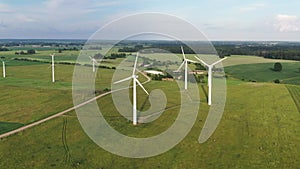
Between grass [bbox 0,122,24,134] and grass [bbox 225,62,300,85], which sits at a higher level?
grass [bbox 225,62,300,85]

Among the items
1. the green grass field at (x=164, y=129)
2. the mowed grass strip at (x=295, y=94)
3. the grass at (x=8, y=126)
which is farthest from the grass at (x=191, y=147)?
the mowed grass strip at (x=295, y=94)

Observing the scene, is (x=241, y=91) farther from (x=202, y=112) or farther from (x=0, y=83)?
(x=0, y=83)

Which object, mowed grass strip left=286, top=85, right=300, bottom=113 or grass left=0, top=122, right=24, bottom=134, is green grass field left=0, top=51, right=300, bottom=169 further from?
mowed grass strip left=286, top=85, right=300, bottom=113

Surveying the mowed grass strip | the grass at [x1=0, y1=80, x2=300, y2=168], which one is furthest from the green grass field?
the mowed grass strip

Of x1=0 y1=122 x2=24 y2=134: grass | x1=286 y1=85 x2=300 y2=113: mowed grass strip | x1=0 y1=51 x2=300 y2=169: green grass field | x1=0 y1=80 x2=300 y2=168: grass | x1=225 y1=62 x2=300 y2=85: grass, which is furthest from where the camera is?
x1=225 y1=62 x2=300 y2=85: grass

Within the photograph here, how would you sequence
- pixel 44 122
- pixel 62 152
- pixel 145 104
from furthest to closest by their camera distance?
pixel 145 104 → pixel 44 122 → pixel 62 152

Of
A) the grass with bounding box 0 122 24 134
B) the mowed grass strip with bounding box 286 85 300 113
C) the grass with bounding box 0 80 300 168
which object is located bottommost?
the grass with bounding box 0 80 300 168

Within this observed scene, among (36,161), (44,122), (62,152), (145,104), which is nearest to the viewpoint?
(36,161)

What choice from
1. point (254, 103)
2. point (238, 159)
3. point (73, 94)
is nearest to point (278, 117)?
point (254, 103)
